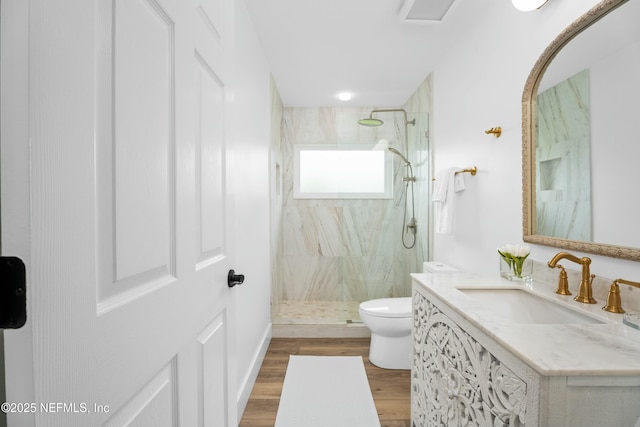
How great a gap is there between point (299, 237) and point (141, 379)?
2.82 meters

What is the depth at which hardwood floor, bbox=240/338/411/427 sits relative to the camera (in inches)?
68.3

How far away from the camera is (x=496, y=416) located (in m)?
0.81

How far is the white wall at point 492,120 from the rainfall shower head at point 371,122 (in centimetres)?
70

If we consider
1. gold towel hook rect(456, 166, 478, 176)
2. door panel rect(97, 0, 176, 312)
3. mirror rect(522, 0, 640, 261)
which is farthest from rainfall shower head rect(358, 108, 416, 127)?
door panel rect(97, 0, 176, 312)

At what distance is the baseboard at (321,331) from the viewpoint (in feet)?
9.29

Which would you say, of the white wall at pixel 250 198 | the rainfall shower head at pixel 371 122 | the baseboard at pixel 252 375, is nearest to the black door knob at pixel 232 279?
the white wall at pixel 250 198

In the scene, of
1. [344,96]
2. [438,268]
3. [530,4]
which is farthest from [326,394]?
[344,96]

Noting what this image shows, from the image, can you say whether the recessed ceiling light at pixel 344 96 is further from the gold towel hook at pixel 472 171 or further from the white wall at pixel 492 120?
the gold towel hook at pixel 472 171

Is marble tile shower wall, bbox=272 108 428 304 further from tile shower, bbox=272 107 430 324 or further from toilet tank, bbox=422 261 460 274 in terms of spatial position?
toilet tank, bbox=422 261 460 274

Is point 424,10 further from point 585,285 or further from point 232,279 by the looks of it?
point 232,279

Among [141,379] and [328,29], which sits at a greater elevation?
[328,29]

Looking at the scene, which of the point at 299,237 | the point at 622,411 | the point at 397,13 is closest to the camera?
the point at 622,411

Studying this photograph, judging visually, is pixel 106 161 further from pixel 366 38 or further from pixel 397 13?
pixel 366 38

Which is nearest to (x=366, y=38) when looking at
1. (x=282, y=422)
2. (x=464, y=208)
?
(x=464, y=208)
